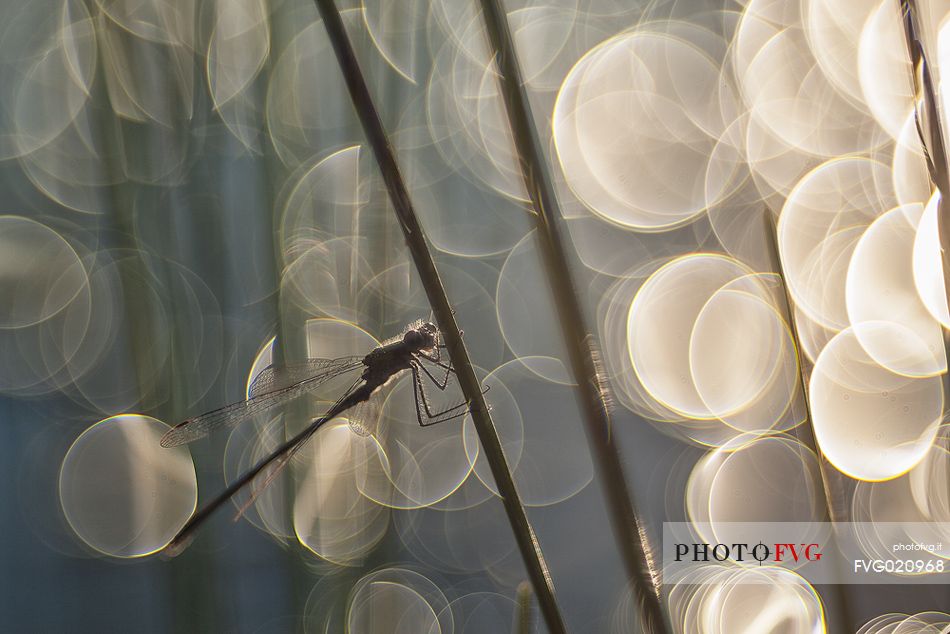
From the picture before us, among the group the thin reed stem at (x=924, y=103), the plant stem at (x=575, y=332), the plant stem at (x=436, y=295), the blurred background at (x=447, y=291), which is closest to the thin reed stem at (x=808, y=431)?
the blurred background at (x=447, y=291)

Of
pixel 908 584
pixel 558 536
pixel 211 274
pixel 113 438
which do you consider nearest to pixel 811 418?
pixel 908 584

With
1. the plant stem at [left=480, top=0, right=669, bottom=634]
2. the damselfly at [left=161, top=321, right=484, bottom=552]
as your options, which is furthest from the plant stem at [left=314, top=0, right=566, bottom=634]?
the damselfly at [left=161, top=321, right=484, bottom=552]

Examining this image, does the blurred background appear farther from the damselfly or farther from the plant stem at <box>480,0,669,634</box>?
the plant stem at <box>480,0,669,634</box>

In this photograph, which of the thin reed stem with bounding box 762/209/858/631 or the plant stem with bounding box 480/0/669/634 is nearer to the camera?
the plant stem with bounding box 480/0/669/634

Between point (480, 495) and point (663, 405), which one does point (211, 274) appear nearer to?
point (480, 495)

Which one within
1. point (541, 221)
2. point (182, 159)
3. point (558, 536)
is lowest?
point (558, 536)
